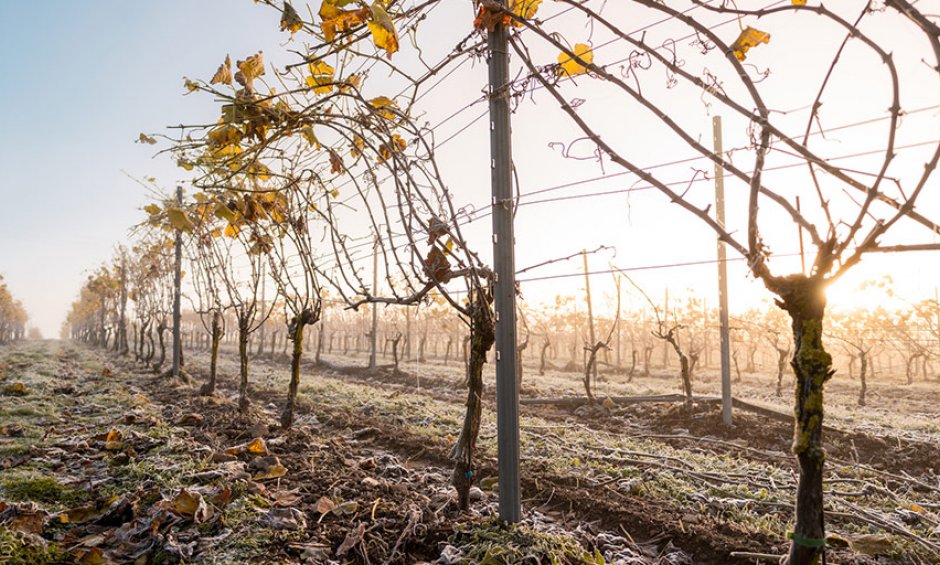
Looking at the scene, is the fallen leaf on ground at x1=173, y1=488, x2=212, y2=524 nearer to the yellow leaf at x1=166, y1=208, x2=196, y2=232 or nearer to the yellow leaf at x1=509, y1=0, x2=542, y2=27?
the yellow leaf at x1=166, y1=208, x2=196, y2=232

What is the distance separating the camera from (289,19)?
2566mm

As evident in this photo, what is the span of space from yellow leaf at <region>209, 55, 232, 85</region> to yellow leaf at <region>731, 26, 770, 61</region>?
2339 millimetres

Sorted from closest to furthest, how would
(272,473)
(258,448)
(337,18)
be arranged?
(337,18) < (272,473) < (258,448)

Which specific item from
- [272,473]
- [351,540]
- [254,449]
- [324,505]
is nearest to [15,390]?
[254,449]

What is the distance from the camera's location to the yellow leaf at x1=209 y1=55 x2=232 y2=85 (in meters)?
2.58

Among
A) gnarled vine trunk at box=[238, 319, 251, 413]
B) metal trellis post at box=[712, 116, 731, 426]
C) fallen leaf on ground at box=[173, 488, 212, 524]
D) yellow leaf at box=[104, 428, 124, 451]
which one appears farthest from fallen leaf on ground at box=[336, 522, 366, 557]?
metal trellis post at box=[712, 116, 731, 426]

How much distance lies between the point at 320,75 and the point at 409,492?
3357 mm

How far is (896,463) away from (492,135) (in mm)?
7145

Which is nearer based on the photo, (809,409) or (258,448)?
(809,409)

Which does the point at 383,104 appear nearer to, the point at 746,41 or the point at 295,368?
the point at 746,41

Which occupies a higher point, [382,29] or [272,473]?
[382,29]

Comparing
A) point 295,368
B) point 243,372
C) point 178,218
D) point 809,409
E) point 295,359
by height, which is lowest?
point 243,372

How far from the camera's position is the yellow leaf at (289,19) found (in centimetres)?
255

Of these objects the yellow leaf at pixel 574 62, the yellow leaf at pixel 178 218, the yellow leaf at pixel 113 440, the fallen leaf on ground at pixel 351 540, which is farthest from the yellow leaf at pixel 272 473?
the yellow leaf at pixel 574 62
